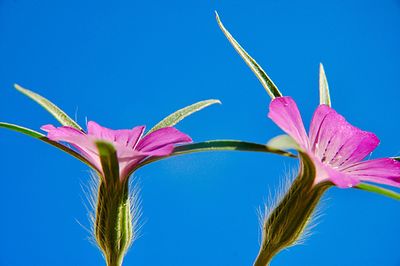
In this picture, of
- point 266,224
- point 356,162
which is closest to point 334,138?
point 356,162

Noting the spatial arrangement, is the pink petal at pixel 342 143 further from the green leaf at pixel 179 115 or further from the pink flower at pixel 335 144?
the green leaf at pixel 179 115

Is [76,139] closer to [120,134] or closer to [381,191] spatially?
[120,134]

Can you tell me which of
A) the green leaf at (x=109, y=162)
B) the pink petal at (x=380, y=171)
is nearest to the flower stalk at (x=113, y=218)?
the green leaf at (x=109, y=162)

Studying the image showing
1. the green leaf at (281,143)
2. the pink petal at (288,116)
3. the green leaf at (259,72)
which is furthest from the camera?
the green leaf at (259,72)

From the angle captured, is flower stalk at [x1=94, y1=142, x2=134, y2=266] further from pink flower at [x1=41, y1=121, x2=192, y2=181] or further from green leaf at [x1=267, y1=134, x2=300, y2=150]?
green leaf at [x1=267, y1=134, x2=300, y2=150]

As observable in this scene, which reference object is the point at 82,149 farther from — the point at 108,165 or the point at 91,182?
the point at 91,182
